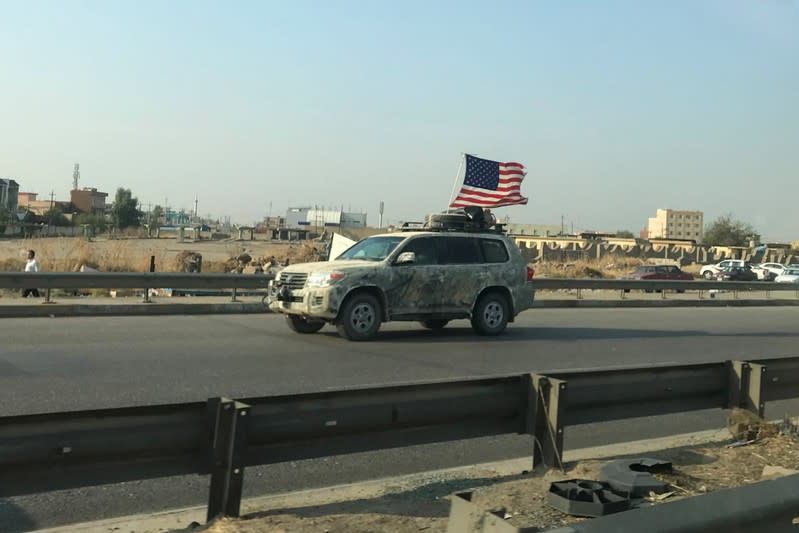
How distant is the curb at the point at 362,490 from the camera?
477 cm

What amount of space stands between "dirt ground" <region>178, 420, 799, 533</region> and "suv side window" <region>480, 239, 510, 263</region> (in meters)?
8.11

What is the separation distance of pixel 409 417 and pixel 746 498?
238 centimetres

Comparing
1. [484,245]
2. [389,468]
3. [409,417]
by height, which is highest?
[484,245]

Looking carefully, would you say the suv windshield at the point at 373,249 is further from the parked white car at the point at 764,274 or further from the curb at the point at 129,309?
the parked white car at the point at 764,274

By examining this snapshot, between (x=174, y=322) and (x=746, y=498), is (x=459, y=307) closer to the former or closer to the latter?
(x=174, y=322)

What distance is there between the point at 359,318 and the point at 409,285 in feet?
3.48

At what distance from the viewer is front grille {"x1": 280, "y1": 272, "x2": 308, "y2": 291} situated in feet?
42.9

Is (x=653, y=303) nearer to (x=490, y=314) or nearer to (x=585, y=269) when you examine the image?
(x=490, y=314)

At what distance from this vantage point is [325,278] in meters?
12.7

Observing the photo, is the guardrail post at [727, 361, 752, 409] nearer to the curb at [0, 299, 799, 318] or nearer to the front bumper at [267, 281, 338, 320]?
the front bumper at [267, 281, 338, 320]

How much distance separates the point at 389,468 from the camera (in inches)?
255

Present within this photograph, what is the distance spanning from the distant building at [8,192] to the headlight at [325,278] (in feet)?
368

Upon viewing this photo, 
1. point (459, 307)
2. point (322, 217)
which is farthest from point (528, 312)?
point (322, 217)

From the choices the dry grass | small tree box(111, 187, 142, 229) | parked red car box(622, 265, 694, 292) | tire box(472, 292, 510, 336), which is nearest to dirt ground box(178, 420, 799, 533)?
tire box(472, 292, 510, 336)
